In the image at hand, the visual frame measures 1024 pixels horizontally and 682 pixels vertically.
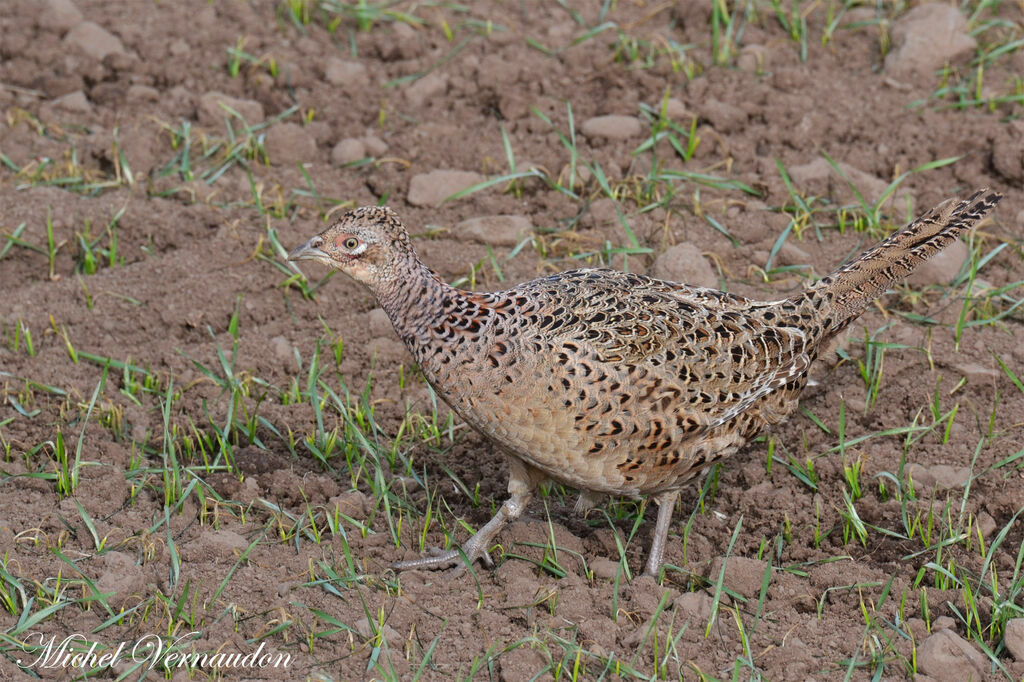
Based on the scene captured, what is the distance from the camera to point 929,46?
282 inches

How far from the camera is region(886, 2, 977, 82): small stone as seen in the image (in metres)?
7.14

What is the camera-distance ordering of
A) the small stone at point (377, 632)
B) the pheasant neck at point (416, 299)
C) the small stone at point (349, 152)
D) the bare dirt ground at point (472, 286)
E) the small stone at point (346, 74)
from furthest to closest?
the small stone at point (346, 74), the small stone at point (349, 152), the pheasant neck at point (416, 299), the bare dirt ground at point (472, 286), the small stone at point (377, 632)

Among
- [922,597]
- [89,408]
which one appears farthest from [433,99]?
[922,597]

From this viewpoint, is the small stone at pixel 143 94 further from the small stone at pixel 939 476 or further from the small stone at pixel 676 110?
the small stone at pixel 939 476

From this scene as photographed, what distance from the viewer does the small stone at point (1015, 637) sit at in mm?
3971

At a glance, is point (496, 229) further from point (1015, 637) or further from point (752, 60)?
point (1015, 637)

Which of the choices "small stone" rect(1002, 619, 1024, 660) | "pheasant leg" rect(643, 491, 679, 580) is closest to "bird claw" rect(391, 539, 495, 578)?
"pheasant leg" rect(643, 491, 679, 580)

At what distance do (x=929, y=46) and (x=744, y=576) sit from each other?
406 cm

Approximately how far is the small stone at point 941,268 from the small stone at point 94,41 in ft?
16.1

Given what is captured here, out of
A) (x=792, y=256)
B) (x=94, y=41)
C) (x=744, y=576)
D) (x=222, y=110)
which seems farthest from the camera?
(x=94, y=41)

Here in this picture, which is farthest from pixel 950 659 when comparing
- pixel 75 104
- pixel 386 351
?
pixel 75 104

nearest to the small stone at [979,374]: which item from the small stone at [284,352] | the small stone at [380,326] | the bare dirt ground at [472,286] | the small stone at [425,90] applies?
the bare dirt ground at [472,286]

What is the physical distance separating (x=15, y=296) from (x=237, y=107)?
6.10 ft

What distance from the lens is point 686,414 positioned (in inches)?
173
